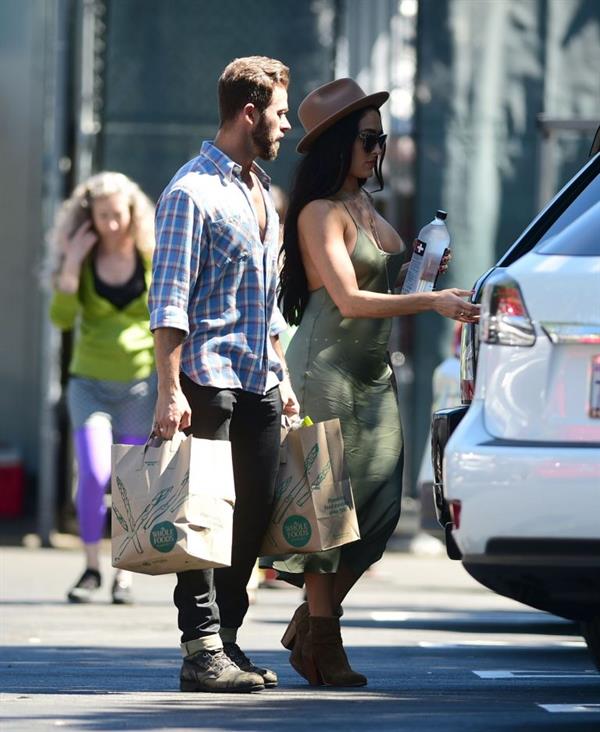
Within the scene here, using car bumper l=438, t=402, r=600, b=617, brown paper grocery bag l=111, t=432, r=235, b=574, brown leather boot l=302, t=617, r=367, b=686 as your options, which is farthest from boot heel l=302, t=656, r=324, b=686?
car bumper l=438, t=402, r=600, b=617

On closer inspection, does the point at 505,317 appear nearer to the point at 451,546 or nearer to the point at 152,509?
the point at 451,546

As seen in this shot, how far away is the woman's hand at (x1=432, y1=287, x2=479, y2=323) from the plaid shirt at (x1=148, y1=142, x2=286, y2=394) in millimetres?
551

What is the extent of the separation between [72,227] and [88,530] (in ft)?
4.84

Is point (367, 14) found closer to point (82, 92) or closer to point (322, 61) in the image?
point (322, 61)

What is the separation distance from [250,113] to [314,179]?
430 mm

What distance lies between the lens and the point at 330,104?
A: 662 centimetres

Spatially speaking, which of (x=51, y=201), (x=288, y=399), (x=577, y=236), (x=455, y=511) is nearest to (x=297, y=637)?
(x=288, y=399)

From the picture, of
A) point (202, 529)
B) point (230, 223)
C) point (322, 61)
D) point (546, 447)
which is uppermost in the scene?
point (322, 61)

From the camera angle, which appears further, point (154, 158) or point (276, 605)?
point (154, 158)

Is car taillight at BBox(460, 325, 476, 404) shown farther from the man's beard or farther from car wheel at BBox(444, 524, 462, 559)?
the man's beard

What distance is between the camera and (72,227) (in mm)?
9875

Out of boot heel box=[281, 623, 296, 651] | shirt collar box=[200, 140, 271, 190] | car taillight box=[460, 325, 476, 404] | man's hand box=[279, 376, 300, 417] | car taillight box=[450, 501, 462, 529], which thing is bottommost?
boot heel box=[281, 623, 296, 651]

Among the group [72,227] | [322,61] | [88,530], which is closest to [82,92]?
[322,61]

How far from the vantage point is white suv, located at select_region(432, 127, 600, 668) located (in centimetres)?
510
